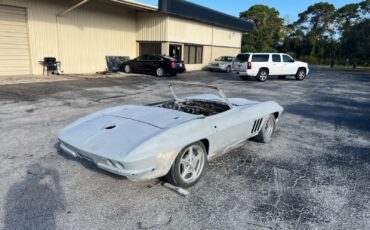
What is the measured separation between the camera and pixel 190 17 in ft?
73.5

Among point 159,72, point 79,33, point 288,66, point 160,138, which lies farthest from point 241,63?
point 160,138

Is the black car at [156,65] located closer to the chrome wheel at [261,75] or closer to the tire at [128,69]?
the tire at [128,69]

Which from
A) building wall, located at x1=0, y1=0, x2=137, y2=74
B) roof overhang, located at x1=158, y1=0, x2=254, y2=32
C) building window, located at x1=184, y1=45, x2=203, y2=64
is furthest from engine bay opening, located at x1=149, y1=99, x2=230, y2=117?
building window, located at x1=184, y1=45, x2=203, y2=64

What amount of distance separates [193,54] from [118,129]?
74.0 ft

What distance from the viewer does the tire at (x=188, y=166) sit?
323cm

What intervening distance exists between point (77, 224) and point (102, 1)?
1720 centimetres

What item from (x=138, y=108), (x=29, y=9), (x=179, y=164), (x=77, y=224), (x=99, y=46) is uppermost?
(x=29, y=9)

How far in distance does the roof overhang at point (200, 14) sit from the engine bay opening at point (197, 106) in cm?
1664

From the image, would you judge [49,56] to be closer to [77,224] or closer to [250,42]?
[77,224]

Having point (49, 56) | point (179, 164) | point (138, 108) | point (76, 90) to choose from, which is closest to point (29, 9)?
point (49, 56)

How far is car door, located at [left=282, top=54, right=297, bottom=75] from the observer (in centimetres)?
1744

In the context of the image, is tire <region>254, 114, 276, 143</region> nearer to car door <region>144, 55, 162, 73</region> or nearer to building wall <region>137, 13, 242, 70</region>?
car door <region>144, 55, 162, 73</region>

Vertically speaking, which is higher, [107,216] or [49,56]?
[49,56]

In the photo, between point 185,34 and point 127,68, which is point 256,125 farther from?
point 185,34
